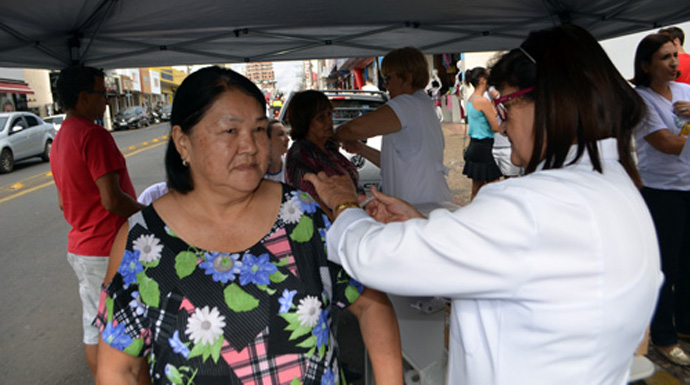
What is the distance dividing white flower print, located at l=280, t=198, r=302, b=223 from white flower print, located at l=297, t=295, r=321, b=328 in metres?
0.27

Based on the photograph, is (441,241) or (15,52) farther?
(15,52)

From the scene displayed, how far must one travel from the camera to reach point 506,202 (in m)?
1.04

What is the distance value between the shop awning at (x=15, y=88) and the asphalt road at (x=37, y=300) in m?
20.1

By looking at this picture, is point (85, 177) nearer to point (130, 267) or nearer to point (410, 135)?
point (130, 267)

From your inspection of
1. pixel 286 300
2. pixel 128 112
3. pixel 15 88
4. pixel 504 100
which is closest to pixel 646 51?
pixel 504 100

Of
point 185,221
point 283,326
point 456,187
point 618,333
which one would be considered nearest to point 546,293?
point 618,333

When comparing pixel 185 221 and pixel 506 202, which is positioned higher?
pixel 506 202

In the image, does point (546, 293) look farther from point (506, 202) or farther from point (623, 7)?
point (623, 7)

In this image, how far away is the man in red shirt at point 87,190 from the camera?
270cm

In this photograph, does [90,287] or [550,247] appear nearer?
[550,247]

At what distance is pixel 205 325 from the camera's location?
4.68 ft

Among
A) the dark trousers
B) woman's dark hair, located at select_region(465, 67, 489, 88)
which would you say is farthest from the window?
the dark trousers

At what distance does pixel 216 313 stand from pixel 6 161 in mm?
16031

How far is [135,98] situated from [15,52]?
5480 centimetres
